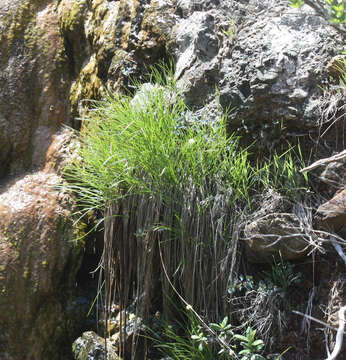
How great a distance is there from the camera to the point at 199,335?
8.73 feet

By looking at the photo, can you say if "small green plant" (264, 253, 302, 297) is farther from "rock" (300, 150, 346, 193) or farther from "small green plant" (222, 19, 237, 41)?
"small green plant" (222, 19, 237, 41)

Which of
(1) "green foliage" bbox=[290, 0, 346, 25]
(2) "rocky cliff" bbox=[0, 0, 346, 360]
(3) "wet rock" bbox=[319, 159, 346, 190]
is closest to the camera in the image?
(1) "green foliage" bbox=[290, 0, 346, 25]

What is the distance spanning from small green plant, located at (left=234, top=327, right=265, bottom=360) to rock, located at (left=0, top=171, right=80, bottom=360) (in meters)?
1.40

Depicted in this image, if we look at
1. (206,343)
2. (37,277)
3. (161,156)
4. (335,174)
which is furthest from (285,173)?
(37,277)

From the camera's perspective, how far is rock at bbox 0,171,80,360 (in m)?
3.47

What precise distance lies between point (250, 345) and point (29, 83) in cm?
284

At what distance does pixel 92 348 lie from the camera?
3033mm

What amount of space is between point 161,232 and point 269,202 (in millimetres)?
641

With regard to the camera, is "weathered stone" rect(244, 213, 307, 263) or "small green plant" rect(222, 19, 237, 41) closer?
"weathered stone" rect(244, 213, 307, 263)

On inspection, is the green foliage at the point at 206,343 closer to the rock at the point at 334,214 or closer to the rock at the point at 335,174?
the rock at the point at 334,214

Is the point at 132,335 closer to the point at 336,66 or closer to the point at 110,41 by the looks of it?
the point at 336,66

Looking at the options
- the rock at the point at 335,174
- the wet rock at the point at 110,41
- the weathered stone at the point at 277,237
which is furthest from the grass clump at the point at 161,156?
the wet rock at the point at 110,41

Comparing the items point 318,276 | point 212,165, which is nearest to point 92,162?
point 212,165

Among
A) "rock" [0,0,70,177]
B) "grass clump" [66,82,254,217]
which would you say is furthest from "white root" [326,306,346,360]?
"rock" [0,0,70,177]
